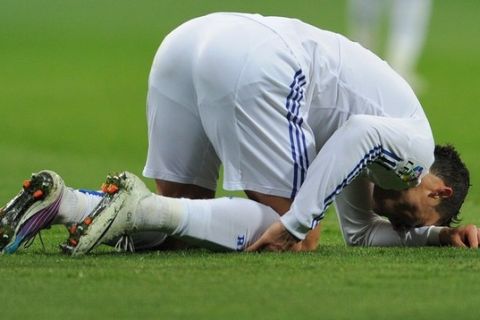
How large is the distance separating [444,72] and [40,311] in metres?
14.8

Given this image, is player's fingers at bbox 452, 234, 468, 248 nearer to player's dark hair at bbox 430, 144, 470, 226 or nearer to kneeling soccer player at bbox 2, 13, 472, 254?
kneeling soccer player at bbox 2, 13, 472, 254

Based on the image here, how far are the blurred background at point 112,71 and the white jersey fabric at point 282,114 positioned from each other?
2271mm

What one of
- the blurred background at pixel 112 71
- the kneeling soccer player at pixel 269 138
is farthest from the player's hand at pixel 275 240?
the blurred background at pixel 112 71

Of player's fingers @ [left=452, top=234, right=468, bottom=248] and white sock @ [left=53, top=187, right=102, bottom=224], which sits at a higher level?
white sock @ [left=53, top=187, right=102, bottom=224]

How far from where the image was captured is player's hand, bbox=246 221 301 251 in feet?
19.2

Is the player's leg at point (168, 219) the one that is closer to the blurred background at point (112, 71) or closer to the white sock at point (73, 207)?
the white sock at point (73, 207)

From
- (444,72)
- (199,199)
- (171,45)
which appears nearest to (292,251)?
(199,199)

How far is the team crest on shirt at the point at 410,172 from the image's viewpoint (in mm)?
5957

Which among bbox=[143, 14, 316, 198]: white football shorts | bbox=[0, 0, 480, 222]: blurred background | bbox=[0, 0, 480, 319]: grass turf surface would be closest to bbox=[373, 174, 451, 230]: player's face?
bbox=[0, 0, 480, 319]: grass turf surface

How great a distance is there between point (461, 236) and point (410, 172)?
0.50m

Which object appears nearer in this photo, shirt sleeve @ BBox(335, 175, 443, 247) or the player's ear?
the player's ear

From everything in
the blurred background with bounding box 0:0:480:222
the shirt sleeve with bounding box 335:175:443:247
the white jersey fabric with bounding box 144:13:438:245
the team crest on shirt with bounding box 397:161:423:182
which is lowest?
the blurred background with bounding box 0:0:480:222

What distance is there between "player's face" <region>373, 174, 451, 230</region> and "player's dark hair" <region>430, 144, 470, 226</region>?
37mm

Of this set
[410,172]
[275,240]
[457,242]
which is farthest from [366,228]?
[275,240]
